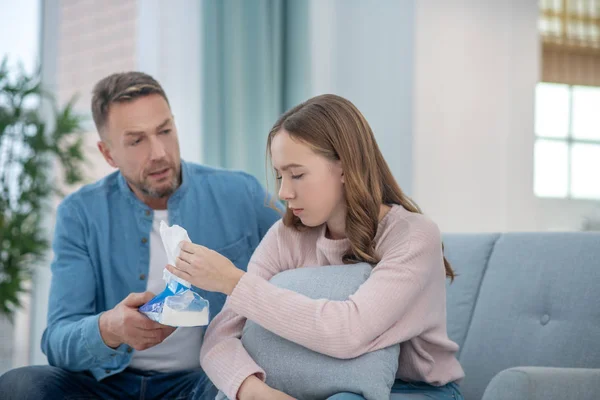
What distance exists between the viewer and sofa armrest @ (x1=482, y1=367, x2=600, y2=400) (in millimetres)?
1394

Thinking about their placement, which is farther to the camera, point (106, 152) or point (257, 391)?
point (106, 152)

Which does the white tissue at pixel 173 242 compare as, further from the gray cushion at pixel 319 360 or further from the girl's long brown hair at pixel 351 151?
the girl's long brown hair at pixel 351 151

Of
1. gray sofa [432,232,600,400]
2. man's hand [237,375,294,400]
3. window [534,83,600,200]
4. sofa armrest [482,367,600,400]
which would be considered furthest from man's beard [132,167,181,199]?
window [534,83,600,200]

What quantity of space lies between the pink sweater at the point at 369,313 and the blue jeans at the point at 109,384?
31 cm

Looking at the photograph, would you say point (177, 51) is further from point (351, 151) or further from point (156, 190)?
point (351, 151)

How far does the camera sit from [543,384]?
1.42m

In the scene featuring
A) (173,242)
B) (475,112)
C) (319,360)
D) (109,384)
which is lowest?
(109,384)

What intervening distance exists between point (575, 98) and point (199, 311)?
5506 mm

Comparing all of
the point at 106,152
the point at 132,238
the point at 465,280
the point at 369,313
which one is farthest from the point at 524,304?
the point at 106,152

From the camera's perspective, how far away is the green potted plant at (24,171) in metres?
3.47

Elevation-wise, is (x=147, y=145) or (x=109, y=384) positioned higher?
(x=147, y=145)

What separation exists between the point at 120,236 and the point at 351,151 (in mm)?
766

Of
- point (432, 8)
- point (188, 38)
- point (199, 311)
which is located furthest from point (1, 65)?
point (199, 311)

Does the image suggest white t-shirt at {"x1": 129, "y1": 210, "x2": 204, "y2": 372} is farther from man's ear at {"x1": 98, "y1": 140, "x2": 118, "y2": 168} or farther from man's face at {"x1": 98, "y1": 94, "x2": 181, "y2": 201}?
man's ear at {"x1": 98, "y1": 140, "x2": 118, "y2": 168}
